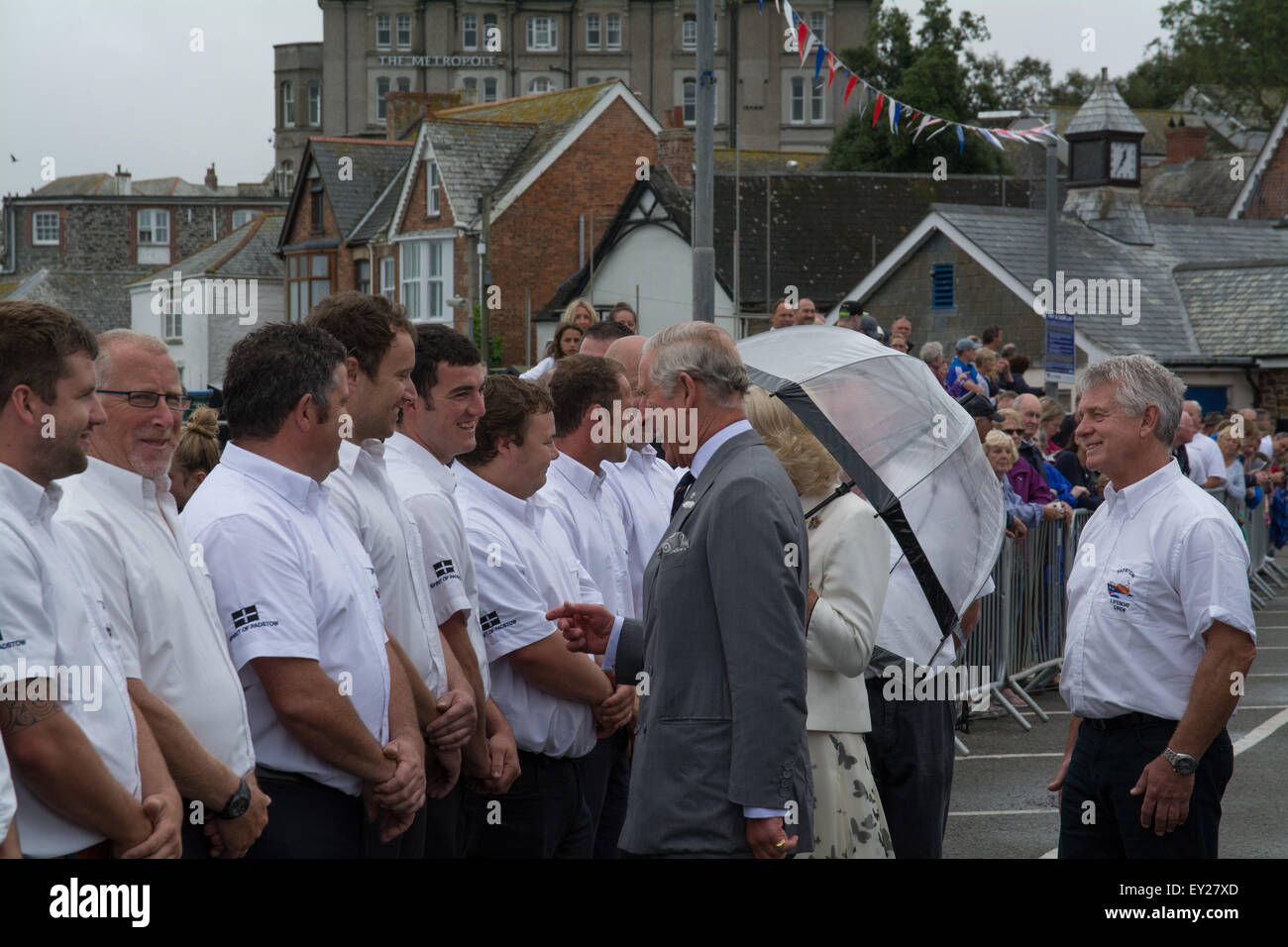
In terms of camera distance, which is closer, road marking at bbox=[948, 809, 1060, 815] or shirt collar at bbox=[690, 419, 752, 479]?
shirt collar at bbox=[690, 419, 752, 479]

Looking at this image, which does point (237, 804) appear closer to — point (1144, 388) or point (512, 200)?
point (1144, 388)

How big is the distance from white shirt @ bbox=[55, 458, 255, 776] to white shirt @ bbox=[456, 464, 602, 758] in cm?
143

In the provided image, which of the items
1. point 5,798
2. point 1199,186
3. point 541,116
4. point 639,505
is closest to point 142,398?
point 5,798

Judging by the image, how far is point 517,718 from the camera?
5.38 m

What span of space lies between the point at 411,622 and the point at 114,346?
126cm

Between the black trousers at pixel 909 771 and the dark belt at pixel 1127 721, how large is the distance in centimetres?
81

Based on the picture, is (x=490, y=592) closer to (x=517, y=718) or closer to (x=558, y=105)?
(x=517, y=718)

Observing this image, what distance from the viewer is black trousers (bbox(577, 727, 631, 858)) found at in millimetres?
5785

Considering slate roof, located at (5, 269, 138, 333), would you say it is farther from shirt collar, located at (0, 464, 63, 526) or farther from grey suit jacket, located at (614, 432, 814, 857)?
shirt collar, located at (0, 464, 63, 526)

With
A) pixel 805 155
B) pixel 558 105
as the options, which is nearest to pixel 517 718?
pixel 558 105

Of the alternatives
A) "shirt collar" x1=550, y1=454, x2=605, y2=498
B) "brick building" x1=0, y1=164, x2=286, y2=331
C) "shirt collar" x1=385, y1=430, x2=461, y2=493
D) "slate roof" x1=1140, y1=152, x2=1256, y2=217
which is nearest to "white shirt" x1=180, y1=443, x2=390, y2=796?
"shirt collar" x1=385, y1=430, x2=461, y2=493

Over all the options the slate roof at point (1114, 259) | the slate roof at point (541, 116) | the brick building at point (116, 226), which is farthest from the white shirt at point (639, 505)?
the brick building at point (116, 226)

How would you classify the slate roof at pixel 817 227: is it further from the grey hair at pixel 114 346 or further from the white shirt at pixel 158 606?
the white shirt at pixel 158 606
